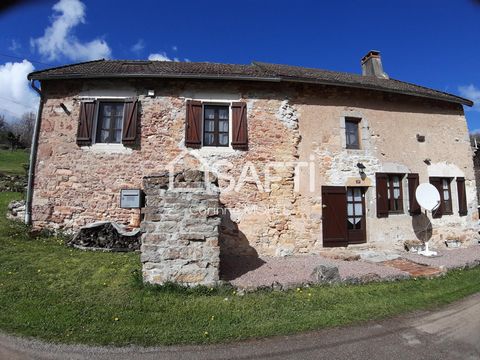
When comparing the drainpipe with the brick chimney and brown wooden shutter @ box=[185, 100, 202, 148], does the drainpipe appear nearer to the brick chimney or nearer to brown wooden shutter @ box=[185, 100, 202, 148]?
brown wooden shutter @ box=[185, 100, 202, 148]

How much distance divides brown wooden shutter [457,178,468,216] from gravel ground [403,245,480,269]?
1.70 m

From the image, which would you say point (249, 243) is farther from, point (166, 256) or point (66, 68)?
point (66, 68)

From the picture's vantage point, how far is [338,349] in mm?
3256

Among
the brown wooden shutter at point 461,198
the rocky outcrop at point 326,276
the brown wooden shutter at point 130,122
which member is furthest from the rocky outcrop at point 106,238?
the brown wooden shutter at point 461,198

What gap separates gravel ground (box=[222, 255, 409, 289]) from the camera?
5.53 meters

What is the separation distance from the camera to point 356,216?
905cm

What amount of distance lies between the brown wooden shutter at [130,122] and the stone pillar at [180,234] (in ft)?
11.9

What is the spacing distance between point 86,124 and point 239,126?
183 inches

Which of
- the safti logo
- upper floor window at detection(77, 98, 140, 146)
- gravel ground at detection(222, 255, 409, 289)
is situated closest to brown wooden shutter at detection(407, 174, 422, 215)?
gravel ground at detection(222, 255, 409, 289)

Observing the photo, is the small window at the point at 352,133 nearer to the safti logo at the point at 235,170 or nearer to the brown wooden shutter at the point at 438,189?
the safti logo at the point at 235,170

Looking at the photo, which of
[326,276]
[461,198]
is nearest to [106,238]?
[326,276]

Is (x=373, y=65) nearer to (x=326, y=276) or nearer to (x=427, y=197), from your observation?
(x=427, y=197)

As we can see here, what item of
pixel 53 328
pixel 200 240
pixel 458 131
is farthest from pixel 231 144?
pixel 458 131

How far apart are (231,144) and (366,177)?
4.59 m
